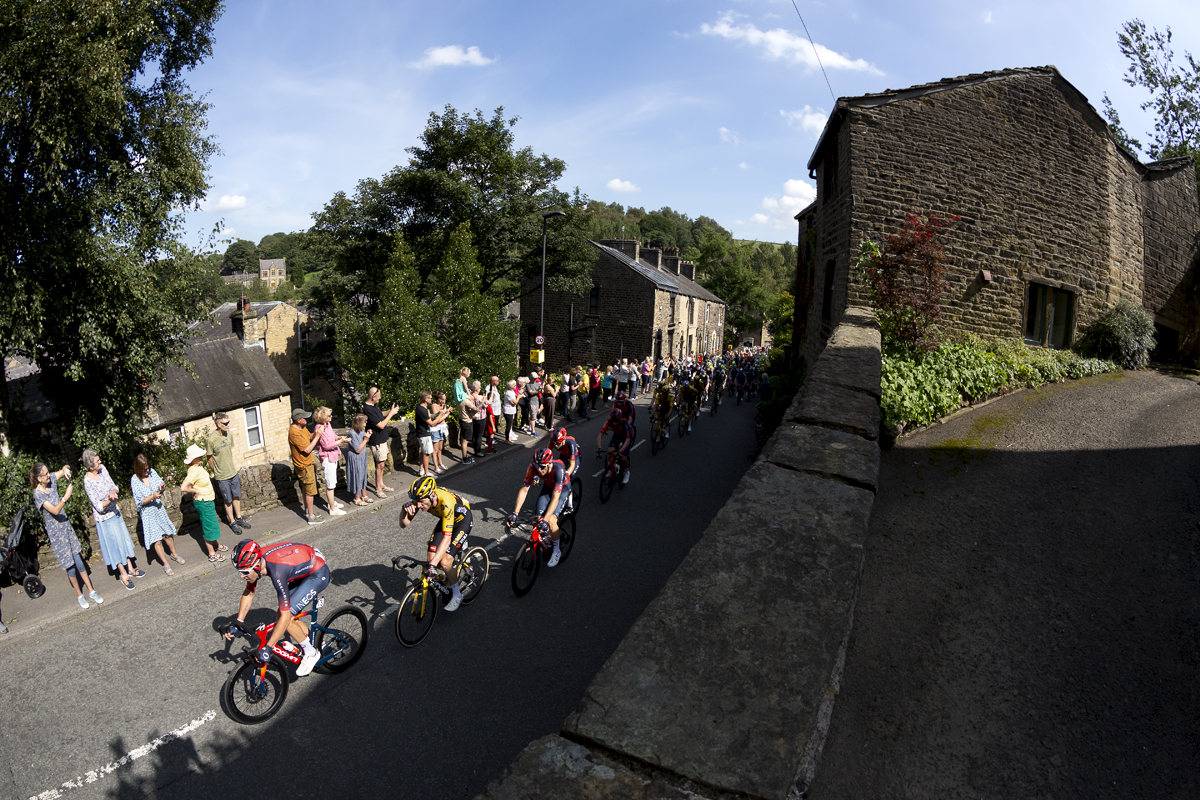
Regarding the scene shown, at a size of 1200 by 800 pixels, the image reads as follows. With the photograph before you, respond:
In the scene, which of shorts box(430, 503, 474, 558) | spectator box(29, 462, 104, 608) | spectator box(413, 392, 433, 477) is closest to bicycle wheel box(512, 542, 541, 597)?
shorts box(430, 503, 474, 558)

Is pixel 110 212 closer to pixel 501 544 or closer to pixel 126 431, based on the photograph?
pixel 126 431

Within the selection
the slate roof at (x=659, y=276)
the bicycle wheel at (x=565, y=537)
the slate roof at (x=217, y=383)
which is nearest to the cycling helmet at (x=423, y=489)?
the bicycle wheel at (x=565, y=537)

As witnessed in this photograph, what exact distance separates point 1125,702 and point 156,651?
7619mm

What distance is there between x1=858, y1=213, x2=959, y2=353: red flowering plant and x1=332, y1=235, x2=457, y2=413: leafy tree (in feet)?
32.3

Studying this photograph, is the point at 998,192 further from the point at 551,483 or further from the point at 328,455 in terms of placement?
the point at 328,455

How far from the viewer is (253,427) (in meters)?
25.1

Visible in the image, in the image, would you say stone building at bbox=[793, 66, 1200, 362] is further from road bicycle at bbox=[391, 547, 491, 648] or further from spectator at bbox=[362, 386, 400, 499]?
spectator at bbox=[362, 386, 400, 499]

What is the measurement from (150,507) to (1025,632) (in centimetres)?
919

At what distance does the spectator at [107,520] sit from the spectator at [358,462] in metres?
3.28

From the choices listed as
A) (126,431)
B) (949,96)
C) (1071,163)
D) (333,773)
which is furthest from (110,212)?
(1071,163)

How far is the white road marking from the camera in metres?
4.50

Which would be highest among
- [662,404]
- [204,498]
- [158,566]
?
[662,404]

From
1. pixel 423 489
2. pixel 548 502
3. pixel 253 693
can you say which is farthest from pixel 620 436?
pixel 253 693

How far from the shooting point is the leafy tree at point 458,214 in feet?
101
